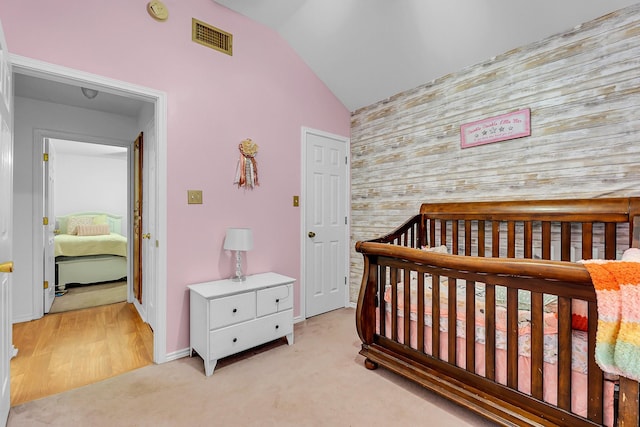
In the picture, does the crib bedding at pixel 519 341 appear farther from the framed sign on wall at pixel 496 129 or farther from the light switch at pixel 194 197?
the light switch at pixel 194 197

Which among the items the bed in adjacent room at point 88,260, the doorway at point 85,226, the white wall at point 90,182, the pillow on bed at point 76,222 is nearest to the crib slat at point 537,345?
the doorway at point 85,226

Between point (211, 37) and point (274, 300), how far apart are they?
2111mm

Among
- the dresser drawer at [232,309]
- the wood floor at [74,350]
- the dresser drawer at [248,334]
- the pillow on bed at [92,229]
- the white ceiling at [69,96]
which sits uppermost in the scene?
the white ceiling at [69,96]

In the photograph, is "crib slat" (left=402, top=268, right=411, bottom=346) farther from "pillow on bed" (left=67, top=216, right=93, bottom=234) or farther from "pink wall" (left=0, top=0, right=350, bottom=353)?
"pillow on bed" (left=67, top=216, right=93, bottom=234)

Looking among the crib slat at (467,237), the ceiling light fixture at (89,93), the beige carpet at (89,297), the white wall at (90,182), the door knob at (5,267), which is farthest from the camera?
the white wall at (90,182)

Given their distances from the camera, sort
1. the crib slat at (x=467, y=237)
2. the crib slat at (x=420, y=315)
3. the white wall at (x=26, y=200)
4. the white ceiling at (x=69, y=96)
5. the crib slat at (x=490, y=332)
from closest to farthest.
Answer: the crib slat at (x=490, y=332) → the crib slat at (x=420, y=315) → the crib slat at (x=467, y=237) → the white ceiling at (x=69, y=96) → the white wall at (x=26, y=200)

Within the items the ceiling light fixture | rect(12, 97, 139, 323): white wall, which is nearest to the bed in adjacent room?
rect(12, 97, 139, 323): white wall

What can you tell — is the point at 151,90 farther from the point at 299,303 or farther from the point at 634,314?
the point at 634,314

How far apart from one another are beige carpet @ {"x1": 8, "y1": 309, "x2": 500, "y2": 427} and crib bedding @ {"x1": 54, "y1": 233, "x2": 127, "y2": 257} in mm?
3208

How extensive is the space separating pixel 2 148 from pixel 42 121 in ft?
7.51

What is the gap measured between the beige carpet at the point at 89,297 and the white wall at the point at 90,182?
250 centimetres

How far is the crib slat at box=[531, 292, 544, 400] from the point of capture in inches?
52.4

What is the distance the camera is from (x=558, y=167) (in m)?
1.99

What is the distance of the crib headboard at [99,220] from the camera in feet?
18.7
